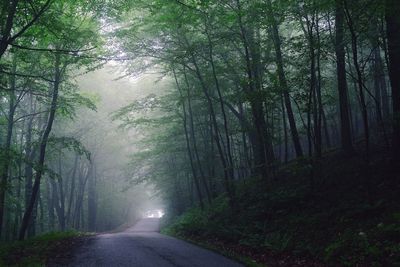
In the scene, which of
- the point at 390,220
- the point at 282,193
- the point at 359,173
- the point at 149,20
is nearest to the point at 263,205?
the point at 282,193

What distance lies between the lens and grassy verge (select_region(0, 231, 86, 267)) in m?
9.43

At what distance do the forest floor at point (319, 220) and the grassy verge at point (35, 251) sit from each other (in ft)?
15.9

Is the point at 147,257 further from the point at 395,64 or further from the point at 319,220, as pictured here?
the point at 395,64

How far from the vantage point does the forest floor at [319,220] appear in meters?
8.33

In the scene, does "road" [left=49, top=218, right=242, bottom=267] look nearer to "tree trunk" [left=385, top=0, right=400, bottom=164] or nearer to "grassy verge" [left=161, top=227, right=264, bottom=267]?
"grassy verge" [left=161, top=227, right=264, bottom=267]

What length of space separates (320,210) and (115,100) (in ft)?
75.6

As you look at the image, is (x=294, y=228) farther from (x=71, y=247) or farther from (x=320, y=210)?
(x=71, y=247)

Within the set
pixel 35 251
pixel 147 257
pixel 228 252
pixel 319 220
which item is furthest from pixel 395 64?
pixel 35 251

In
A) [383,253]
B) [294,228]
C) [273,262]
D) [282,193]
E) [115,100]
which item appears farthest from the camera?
[115,100]

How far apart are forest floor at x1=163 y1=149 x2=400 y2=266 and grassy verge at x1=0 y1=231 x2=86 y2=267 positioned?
485 cm

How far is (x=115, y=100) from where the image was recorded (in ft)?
101

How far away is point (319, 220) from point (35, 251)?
8.58 metres

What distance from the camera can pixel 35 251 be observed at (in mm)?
11148

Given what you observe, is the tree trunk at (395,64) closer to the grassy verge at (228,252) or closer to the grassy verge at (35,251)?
the grassy verge at (228,252)
